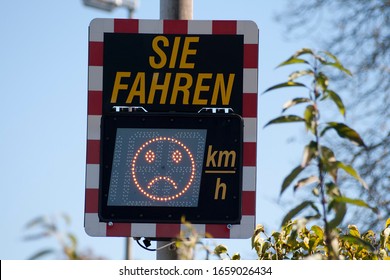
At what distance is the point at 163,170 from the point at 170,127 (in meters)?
0.22

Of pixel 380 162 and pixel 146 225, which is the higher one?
pixel 380 162

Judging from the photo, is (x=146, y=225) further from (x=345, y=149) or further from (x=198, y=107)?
(x=345, y=149)

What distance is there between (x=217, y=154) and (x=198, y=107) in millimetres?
271

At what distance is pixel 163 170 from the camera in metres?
5.17

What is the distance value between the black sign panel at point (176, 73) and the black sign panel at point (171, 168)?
4.3 inches

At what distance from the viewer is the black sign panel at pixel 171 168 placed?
5.19m

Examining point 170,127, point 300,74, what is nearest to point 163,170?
point 170,127

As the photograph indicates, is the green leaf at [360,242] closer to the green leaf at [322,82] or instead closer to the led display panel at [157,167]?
the green leaf at [322,82]

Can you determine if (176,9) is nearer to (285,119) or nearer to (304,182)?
(285,119)

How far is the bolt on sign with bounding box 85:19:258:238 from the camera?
17.1 feet

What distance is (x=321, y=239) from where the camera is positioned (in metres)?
4.87

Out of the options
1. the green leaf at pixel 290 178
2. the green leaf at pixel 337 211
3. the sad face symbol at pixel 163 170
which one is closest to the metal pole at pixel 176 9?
the sad face symbol at pixel 163 170
